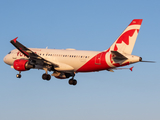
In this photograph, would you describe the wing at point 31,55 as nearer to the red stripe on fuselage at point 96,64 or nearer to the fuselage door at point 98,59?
the red stripe on fuselage at point 96,64

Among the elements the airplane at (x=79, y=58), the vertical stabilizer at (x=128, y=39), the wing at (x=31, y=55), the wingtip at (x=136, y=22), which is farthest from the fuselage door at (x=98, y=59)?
the wingtip at (x=136, y=22)

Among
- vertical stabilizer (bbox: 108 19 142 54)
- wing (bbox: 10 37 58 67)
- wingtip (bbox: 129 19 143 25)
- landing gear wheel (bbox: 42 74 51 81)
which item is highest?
wingtip (bbox: 129 19 143 25)

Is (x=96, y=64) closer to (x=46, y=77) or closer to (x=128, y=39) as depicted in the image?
(x=128, y=39)

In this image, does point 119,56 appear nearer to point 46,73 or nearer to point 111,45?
point 111,45

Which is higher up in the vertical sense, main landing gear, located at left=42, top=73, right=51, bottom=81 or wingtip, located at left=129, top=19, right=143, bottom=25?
wingtip, located at left=129, top=19, right=143, bottom=25

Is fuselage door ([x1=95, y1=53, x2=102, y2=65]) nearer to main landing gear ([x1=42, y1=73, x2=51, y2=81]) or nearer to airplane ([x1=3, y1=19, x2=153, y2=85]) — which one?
airplane ([x1=3, y1=19, x2=153, y2=85])

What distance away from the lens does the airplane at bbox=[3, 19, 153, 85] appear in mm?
68238

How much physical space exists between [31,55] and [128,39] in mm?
17820

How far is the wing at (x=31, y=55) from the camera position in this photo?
224 feet

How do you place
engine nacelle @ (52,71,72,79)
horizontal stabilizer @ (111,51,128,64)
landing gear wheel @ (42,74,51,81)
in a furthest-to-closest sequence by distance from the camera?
engine nacelle @ (52,71,72,79), landing gear wheel @ (42,74,51,81), horizontal stabilizer @ (111,51,128,64)

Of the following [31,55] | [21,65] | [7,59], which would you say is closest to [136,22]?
[31,55]

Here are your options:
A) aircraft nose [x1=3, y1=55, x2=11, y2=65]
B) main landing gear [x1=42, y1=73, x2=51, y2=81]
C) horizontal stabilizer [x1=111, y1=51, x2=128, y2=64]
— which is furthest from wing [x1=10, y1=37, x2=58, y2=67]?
horizontal stabilizer [x1=111, y1=51, x2=128, y2=64]

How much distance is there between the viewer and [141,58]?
6694cm

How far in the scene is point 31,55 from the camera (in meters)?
70.6
